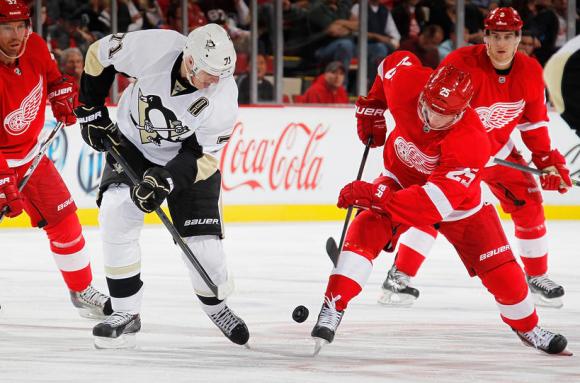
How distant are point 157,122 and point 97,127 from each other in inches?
9.5

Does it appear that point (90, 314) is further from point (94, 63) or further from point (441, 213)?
point (441, 213)

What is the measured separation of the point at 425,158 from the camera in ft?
12.6

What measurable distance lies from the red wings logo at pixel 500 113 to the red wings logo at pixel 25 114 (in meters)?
1.72

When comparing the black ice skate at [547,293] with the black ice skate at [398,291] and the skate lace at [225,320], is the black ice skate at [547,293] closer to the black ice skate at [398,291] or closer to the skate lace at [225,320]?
the black ice skate at [398,291]

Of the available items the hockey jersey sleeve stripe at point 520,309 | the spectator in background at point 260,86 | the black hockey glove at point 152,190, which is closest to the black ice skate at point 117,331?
the black hockey glove at point 152,190

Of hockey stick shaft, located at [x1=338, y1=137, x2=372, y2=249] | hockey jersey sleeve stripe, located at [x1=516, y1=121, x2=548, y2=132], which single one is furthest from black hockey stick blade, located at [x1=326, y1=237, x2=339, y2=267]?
hockey jersey sleeve stripe, located at [x1=516, y1=121, x2=548, y2=132]

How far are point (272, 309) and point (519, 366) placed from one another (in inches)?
52.4

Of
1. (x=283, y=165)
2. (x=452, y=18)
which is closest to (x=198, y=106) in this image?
(x=283, y=165)

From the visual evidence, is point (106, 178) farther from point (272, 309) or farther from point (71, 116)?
point (272, 309)

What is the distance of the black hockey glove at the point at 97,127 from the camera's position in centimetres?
386

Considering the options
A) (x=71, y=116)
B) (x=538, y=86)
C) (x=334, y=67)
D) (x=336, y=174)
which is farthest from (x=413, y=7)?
(x=71, y=116)

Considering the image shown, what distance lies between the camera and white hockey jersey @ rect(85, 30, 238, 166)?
371cm

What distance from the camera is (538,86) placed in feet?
15.8

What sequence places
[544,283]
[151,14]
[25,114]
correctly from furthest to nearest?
[151,14], [544,283], [25,114]
